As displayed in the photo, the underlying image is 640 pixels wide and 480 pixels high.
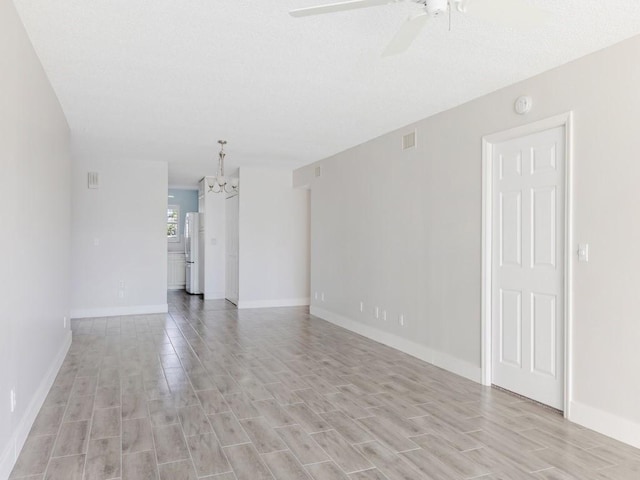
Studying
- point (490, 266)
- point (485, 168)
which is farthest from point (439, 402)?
point (485, 168)

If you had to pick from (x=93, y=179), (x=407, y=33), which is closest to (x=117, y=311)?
(x=93, y=179)

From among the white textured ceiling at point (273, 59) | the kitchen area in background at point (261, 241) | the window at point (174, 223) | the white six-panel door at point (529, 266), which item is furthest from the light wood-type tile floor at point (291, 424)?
the window at point (174, 223)

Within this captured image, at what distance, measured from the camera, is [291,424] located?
3100 millimetres

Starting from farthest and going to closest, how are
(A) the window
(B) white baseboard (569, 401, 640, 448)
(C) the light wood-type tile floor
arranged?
(A) the window, (B) white baseboard (569, 401, 640, 448), (C) the light wood-type tile floor

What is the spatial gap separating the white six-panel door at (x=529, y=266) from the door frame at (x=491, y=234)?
0.14 ft

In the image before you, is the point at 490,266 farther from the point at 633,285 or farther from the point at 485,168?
the point at 633,285

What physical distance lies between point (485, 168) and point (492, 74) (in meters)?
0.83

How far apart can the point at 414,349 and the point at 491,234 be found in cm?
162

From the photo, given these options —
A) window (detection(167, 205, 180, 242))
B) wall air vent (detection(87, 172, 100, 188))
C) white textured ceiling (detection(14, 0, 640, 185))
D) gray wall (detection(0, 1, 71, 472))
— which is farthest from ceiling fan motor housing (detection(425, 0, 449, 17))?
window (detection(167, 205, 180, 242))

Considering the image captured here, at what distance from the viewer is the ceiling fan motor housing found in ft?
6.42

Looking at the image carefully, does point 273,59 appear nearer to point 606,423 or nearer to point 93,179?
point 606,423

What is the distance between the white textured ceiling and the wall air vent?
7.27ft

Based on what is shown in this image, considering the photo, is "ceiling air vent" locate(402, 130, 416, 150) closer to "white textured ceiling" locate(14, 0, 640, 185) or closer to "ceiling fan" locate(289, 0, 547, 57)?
"white textured ceiling" locate(14, 0, 640, 185)

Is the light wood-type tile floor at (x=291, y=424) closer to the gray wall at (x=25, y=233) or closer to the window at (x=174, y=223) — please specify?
the gray wall at (x=25, y=233)
